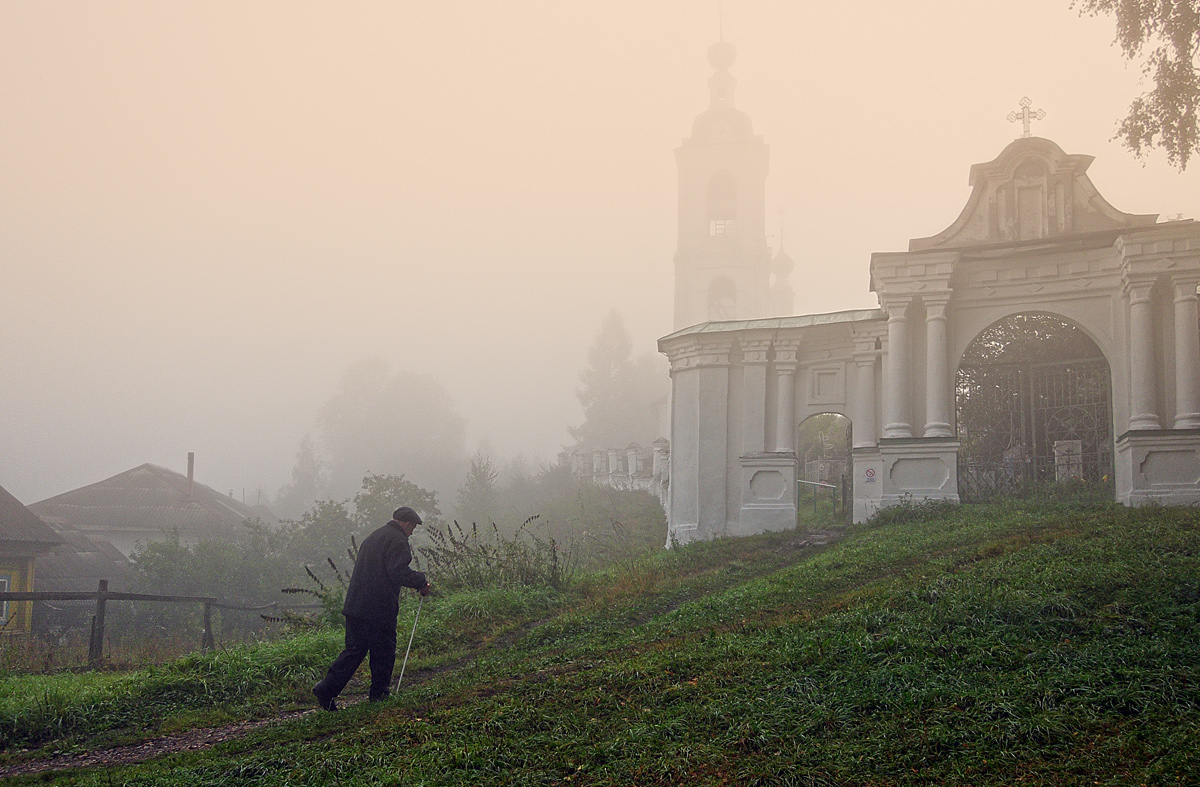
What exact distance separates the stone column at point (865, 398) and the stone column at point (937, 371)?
1523mm

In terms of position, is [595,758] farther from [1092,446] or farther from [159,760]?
[1092,446]

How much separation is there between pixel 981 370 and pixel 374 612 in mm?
16598

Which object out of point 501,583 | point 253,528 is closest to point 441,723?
point 501,583

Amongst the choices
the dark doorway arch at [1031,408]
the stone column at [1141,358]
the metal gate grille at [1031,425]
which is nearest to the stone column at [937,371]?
the dark doorway arch at [1031,408]

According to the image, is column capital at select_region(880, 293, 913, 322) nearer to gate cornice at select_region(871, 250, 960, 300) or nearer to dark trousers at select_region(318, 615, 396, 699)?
gate cornice at select_region(871, 250, 960, 300)

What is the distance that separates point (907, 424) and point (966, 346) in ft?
6.68

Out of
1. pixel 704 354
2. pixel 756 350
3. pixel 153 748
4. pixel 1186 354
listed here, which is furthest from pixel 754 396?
pixel 153 748

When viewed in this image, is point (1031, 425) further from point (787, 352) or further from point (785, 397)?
point (787, 352)

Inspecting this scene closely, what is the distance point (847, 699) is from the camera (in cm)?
563

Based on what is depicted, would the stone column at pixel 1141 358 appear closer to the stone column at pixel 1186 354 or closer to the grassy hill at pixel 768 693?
the stone column at pixel 1186 354

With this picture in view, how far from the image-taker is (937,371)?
18.7 meters

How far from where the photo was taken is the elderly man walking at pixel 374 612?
289 inches

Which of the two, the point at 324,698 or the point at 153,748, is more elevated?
the point at 324,698

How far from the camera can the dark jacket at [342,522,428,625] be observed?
7488 mm
